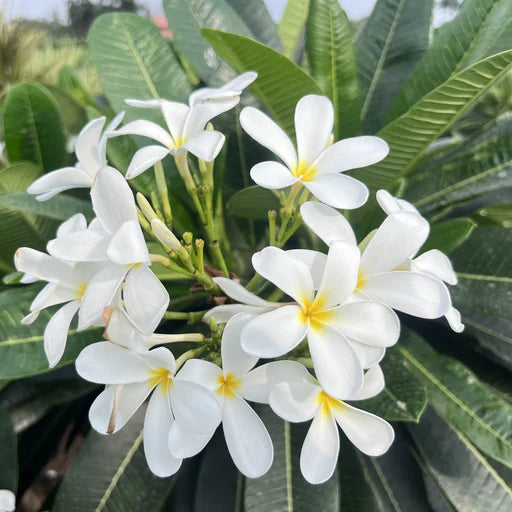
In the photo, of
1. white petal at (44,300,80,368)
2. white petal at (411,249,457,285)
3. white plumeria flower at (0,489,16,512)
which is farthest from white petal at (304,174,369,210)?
white plumeria flower at (0,489,16,512)

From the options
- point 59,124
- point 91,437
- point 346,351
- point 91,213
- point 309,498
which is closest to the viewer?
point 346,351

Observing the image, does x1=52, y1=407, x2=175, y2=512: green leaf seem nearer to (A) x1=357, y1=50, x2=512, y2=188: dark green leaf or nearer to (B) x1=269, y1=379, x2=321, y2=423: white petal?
(B) x1=269, y1=379, x2=321, y2=423: white petal

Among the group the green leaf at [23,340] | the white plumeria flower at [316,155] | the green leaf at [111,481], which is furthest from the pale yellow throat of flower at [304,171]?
the green leaf at [111,481]

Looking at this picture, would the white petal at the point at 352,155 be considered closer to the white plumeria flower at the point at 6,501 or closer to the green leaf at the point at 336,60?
the green leaf at the point at 336,60

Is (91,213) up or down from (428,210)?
down

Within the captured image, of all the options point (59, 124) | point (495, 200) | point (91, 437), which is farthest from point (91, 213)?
point (495, 200)

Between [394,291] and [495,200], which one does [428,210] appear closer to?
→ [495,200]

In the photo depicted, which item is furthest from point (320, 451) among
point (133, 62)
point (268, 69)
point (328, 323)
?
point (133, 62)
